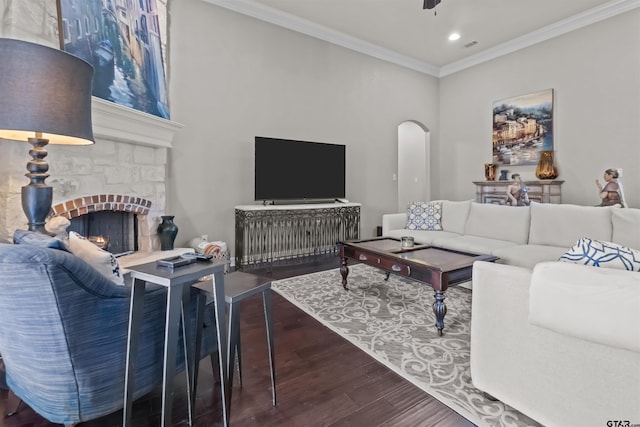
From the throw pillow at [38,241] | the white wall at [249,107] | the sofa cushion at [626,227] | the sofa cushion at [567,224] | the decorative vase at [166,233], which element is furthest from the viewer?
the white wall at [249,107]

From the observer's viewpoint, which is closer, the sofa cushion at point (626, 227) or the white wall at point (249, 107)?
the sofa cushion at point (626, 227)

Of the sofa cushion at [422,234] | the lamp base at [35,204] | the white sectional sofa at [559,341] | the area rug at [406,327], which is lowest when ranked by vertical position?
the area rug at [406,327]

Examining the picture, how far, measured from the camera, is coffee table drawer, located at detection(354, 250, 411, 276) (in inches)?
102

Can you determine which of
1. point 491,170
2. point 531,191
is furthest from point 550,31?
point 531,191

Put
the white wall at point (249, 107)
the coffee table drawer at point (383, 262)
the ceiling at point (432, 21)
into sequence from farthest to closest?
the ceiling at point (432, 21)
the white wall at point (249, 107)
the coffee table drawer at point (383, 262)

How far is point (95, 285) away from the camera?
3.78 ft

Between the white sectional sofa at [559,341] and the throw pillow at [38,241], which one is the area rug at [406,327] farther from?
the throw pillow at [38,241]

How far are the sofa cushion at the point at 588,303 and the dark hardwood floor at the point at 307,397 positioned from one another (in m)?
0.64

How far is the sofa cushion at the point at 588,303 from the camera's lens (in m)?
1.06

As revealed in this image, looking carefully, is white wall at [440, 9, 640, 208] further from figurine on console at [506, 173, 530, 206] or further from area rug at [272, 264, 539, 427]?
area rug at [272, 264, 539, 427]

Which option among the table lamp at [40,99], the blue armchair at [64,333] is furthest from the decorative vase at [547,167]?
the table lamp at [40,99]

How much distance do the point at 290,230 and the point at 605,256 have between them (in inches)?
143

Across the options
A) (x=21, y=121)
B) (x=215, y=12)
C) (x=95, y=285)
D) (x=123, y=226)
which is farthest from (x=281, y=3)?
(x=95, y=285)

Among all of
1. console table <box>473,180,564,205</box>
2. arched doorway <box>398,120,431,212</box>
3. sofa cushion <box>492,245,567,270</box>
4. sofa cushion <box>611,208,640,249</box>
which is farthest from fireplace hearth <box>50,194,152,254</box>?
console table <box>473,180,564,205</box>
